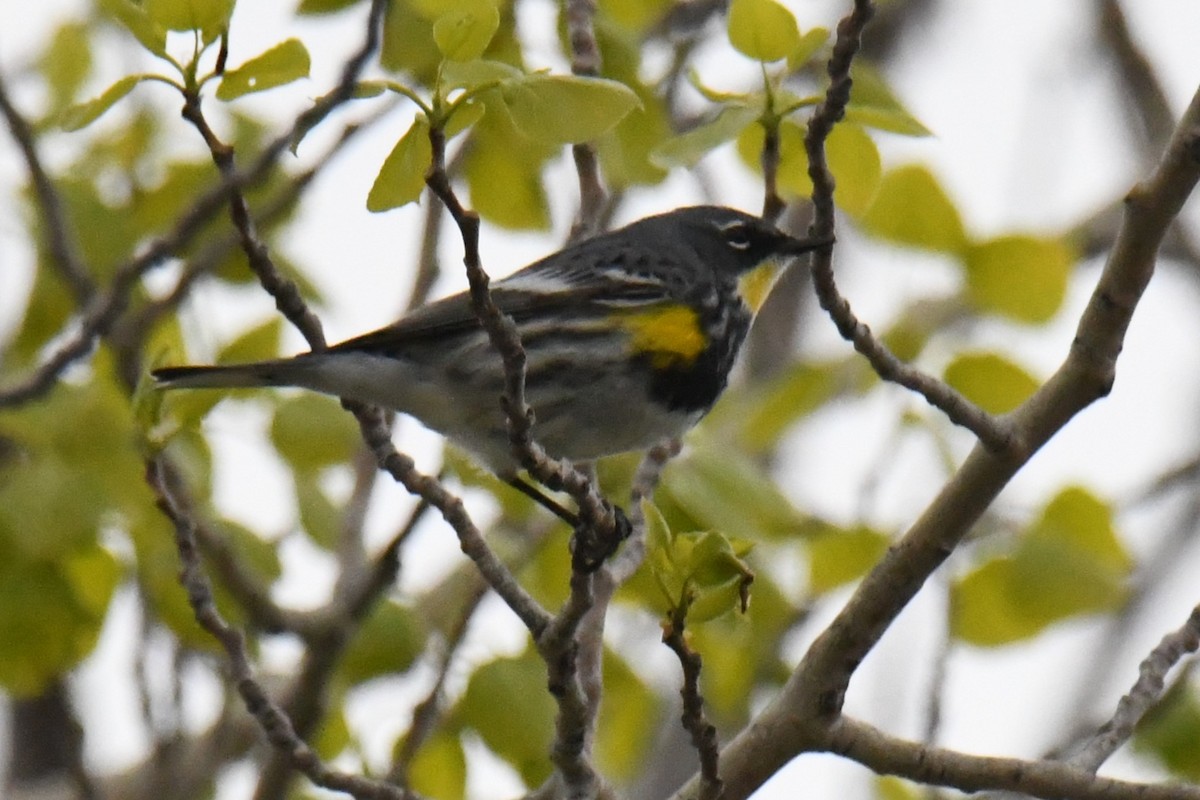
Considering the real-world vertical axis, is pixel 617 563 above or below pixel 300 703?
above

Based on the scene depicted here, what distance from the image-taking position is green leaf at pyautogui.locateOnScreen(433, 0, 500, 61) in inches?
103

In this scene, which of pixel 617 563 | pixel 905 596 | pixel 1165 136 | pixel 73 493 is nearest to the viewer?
pixel 905 596

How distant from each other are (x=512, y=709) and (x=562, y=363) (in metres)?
0.90

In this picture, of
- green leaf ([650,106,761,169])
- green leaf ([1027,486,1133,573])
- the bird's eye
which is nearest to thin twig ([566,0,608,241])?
the bird's eye

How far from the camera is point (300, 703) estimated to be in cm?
476

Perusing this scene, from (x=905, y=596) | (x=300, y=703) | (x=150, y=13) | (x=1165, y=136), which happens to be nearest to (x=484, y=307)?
(x=150, y=13)

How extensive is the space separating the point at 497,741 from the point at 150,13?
2.02 m

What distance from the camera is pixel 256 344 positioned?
4.73 meters

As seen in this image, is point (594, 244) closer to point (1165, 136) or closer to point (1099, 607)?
point (1099, 607)

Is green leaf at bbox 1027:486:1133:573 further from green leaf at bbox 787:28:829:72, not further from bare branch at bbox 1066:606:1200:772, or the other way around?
green leaf at bbox 787:28:829:72

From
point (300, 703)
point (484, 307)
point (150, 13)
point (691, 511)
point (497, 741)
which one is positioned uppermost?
point (150, 13)

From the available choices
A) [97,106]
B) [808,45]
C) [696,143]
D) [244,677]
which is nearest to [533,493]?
[244,677]

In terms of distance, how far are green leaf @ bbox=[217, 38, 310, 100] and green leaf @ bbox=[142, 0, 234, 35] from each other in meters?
0.12

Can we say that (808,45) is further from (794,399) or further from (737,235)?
(794,399)
